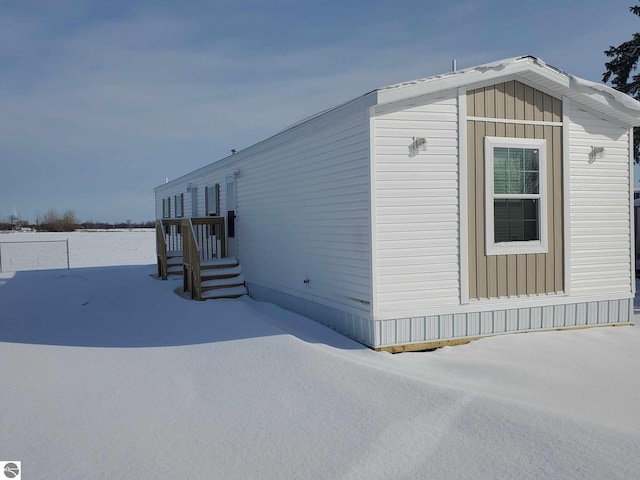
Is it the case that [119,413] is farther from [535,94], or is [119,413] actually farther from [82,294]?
[82,294]

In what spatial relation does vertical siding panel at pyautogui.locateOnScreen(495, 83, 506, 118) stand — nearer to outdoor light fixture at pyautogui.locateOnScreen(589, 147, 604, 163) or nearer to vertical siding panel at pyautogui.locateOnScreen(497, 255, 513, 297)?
outdoor light fixture at pyautogui.locateOnScreen(589, 147, 604, 163)

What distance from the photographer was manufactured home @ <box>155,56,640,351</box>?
21.0 ft

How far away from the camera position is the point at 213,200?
13.4 meters

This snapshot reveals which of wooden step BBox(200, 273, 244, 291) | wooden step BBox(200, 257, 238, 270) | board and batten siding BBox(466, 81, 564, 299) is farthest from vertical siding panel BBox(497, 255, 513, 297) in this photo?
wooden step BBox(200, 257, 238, 270)

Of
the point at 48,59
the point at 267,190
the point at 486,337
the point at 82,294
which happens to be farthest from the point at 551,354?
the point at 48,59

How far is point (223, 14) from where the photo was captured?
1152 cm

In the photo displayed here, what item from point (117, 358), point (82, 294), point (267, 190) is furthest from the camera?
point (82, 294)

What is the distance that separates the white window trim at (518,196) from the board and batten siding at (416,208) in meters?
0.47

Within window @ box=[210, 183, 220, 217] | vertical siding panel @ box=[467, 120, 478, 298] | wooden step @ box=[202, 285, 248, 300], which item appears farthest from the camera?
window @ box=[210, 183, 220, 217]

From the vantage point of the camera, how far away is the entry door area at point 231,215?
11680mm

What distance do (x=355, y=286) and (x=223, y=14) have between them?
7807 mm

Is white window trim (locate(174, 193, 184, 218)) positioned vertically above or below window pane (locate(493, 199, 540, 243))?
above

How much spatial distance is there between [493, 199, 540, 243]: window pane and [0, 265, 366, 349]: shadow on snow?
2.47 meters

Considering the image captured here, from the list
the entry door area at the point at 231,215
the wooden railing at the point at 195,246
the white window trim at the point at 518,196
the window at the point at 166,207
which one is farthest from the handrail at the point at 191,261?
the window at the point at 166,207
